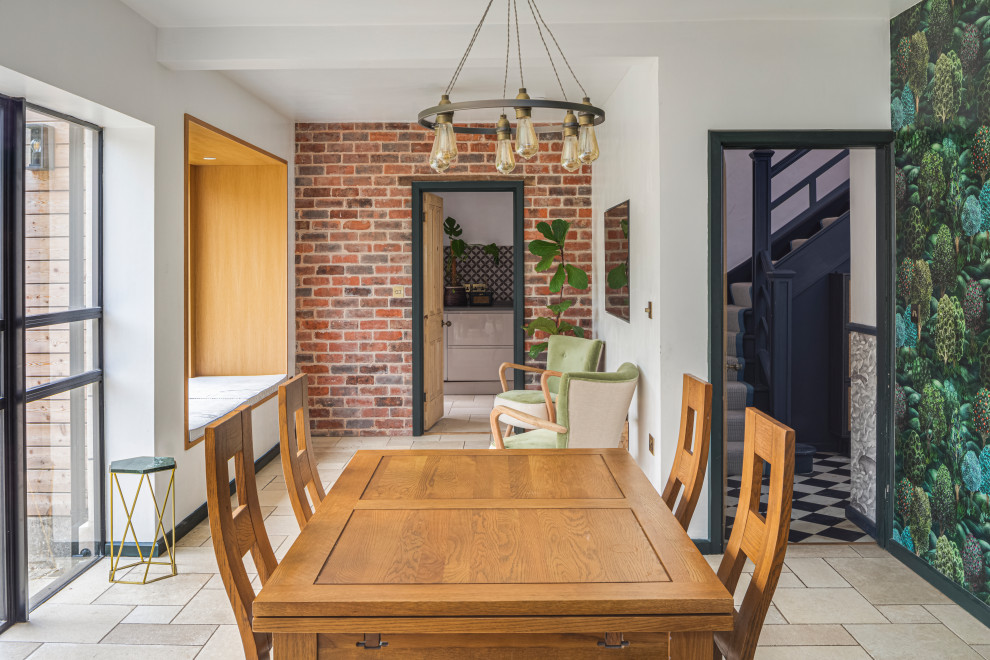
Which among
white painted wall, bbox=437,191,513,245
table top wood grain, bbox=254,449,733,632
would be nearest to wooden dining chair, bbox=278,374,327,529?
table top wood grain, bbox=254,449,733,632

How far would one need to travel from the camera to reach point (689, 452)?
9.00 feet

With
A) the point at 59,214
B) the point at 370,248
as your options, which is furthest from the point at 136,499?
the point at 370,248

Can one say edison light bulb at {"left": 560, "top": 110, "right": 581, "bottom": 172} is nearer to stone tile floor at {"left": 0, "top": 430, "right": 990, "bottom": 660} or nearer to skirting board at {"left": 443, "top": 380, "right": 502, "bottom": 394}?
stone tile floor at {"left": 0, "top": 430, "right": 990, "bottom": 660}

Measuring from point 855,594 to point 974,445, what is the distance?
0.83 meters

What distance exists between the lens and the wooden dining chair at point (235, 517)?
183 centimetres

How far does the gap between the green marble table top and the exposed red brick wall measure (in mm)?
2813

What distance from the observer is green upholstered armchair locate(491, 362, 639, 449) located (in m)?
4.12

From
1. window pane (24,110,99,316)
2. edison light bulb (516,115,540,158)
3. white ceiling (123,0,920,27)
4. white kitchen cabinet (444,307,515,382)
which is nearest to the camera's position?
edison light bulb (516,115,540,158)

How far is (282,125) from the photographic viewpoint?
19.9ft

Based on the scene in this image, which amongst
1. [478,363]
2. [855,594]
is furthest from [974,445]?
[478,363]

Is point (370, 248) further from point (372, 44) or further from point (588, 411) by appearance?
point (588, 411)

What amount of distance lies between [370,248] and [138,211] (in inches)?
109

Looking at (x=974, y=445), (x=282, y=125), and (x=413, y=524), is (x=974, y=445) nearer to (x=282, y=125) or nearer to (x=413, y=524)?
(x=413, y=524)

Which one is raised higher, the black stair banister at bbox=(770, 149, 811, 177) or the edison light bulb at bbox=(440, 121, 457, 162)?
the black stair banister at bbox=(770, 149, 811, 177)
